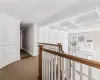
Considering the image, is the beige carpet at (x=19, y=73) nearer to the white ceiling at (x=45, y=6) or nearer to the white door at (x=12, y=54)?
the white door at (x=12, y=54)


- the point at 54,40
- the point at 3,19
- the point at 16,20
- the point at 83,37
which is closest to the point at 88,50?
the point at 83,37

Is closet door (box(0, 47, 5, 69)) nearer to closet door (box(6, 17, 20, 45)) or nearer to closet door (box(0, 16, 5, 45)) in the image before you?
closet door (box(0, 16, 5, 45))

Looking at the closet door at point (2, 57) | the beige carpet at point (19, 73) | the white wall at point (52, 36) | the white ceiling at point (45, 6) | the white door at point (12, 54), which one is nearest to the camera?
the white ceiling at point (45, 6)

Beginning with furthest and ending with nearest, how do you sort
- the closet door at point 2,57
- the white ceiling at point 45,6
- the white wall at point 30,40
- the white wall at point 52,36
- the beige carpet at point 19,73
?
the white wall at point 52,36 < the white wall at point 30,40 < the closet door at point 2,57 < the beige carpet at point 19,73 < the white ceiling at point 45,6

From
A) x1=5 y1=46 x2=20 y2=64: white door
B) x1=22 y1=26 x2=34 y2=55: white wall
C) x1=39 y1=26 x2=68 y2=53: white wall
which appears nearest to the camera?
x1=5 y1=46 x2=20 y2=64: white door

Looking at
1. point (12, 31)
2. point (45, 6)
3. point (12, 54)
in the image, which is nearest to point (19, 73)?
point (12, 54)

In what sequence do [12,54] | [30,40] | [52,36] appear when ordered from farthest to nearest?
[52,36] → [30,40] → [12,54]

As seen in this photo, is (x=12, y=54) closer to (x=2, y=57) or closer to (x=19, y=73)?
(x=2, y=57)

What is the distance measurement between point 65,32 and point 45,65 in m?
10.00

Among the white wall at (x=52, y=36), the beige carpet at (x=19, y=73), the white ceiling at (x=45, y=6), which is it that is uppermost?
the white ceiling at (x=45, y=6)

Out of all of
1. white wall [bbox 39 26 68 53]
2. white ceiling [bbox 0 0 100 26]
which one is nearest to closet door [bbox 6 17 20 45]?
white ceiling [bbox 0 0 100 26]

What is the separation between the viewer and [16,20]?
5.88m

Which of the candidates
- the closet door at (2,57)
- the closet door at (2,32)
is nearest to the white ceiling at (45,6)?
the closet door at (2,32)

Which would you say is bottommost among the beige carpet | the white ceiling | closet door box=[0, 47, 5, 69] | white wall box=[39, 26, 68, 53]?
the beige carpet
